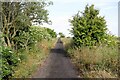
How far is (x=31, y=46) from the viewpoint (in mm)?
32062

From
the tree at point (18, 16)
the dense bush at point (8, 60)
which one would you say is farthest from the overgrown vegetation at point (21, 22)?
the dense bush at point (8, 60)

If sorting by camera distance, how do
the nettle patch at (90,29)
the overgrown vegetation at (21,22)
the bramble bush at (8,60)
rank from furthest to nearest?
the nettle patch at (90,29) < the overgrown vegetation at (21,22) < the bramble bush at (8,60)

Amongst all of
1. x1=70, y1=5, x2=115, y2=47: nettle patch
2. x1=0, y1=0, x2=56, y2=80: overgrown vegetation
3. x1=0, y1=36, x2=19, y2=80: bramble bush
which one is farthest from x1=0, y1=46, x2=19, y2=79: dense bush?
x1=70, y1=5, x2=115, y2=47: nettle patch

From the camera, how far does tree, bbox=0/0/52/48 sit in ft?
90.4

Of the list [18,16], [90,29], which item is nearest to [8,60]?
[18,16]

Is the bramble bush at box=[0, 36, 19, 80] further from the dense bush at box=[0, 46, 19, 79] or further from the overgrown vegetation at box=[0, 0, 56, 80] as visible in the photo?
the overgrown vegetation at box=[0, 0, 56, 80]

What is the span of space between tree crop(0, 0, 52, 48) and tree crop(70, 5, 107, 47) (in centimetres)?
430

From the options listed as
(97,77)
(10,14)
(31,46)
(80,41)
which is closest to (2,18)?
(10,14)

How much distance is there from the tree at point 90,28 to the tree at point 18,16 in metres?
4.30

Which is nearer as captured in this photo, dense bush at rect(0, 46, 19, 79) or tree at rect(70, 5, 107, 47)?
dense bush at rect(0, 46, 19, 79)

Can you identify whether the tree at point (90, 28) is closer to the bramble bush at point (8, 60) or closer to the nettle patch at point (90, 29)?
the nettle patch at point (90, 29)

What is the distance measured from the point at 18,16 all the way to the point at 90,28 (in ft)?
27.8

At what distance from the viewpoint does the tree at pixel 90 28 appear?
3203cm

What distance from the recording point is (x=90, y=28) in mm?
32500
